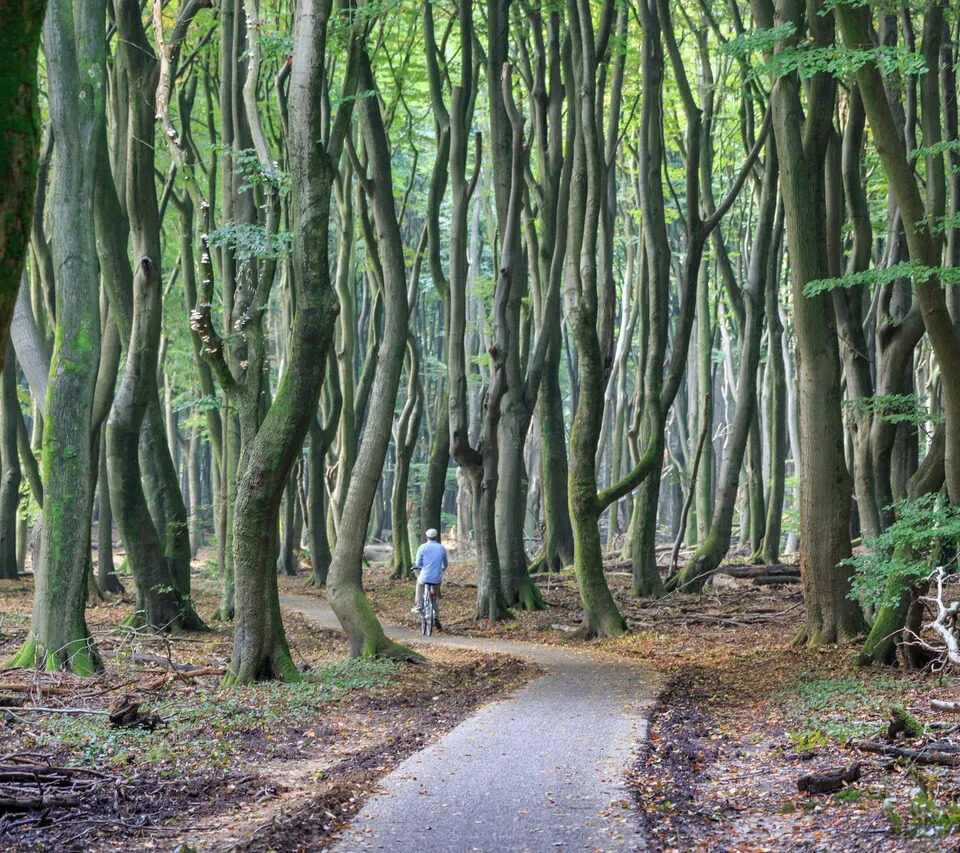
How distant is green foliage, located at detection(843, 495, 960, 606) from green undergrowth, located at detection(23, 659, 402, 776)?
5.46 metres

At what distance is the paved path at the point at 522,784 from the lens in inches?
243

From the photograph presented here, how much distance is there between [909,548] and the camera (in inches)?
444

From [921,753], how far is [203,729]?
18.7 ft

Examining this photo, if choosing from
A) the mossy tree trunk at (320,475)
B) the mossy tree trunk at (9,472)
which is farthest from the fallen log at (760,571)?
the mossy tree trunk at (9,472)

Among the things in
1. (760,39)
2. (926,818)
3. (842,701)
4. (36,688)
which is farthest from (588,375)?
(926,818)

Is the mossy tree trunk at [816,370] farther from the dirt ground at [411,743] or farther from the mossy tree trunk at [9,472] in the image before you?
the mossy tree trunk at [9,472]

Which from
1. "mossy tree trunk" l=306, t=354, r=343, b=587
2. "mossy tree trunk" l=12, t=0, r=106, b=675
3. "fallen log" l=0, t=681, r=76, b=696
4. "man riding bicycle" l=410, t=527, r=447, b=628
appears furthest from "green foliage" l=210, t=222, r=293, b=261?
"mossy tree trunk" l=306, t=354, r=343, b=587

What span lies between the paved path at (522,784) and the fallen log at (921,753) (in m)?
1.75

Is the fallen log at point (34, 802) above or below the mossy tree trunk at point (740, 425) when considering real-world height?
below

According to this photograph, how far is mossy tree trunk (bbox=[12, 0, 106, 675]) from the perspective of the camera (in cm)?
1208

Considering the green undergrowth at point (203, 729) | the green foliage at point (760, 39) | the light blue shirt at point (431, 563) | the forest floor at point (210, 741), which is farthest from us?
the light blue shirt at point (431, 563)

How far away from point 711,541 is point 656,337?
15.8 ft

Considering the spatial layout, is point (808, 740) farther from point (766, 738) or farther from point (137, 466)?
point (137, 466)

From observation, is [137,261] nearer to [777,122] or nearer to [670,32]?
[777,122]
